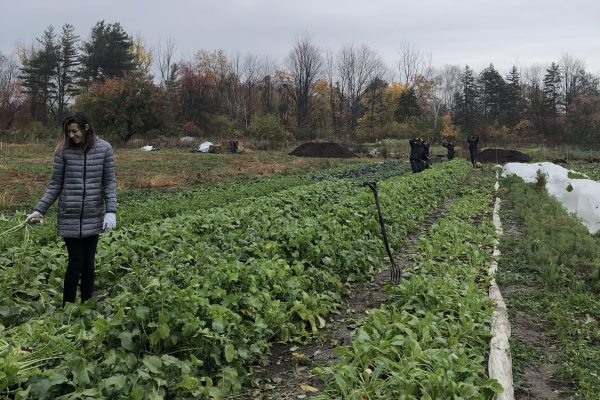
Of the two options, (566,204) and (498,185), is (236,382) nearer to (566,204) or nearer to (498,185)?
(566,204)

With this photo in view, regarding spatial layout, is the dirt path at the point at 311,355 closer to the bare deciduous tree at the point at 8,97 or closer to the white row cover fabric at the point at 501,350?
the white row cover fabric at the point at 501,350

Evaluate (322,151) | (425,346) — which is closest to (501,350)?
(425,346)

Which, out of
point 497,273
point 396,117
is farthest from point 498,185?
point 396,117

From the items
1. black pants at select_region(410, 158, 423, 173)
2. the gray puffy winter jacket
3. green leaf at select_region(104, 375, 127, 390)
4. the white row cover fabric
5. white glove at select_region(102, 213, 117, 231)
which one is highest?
black pants at select_region(410, 158, 423, 173)

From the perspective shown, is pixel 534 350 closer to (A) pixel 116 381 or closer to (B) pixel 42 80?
(A) pixel 116 381

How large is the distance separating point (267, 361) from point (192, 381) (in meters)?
1.10

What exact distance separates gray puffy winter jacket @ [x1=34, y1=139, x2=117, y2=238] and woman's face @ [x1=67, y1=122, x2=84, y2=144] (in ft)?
0.35

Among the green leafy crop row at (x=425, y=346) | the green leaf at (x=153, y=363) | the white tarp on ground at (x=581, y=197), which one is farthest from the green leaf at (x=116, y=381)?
the white tarp on ground at (x=581, y=197)

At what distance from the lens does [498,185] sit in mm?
17266

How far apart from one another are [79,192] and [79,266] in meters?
0.69

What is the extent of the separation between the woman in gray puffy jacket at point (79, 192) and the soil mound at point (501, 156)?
3261cm

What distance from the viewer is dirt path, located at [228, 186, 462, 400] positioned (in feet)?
11.9

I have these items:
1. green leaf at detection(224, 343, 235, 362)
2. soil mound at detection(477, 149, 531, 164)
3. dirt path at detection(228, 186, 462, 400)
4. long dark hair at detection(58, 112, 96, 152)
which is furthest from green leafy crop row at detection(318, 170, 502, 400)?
soil mound at detection(477, 149, 531, 164)

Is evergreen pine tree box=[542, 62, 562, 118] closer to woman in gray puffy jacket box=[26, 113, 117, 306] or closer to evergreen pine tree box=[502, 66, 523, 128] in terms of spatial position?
evergreen pine tree box=[502, 66, 523, 128]
